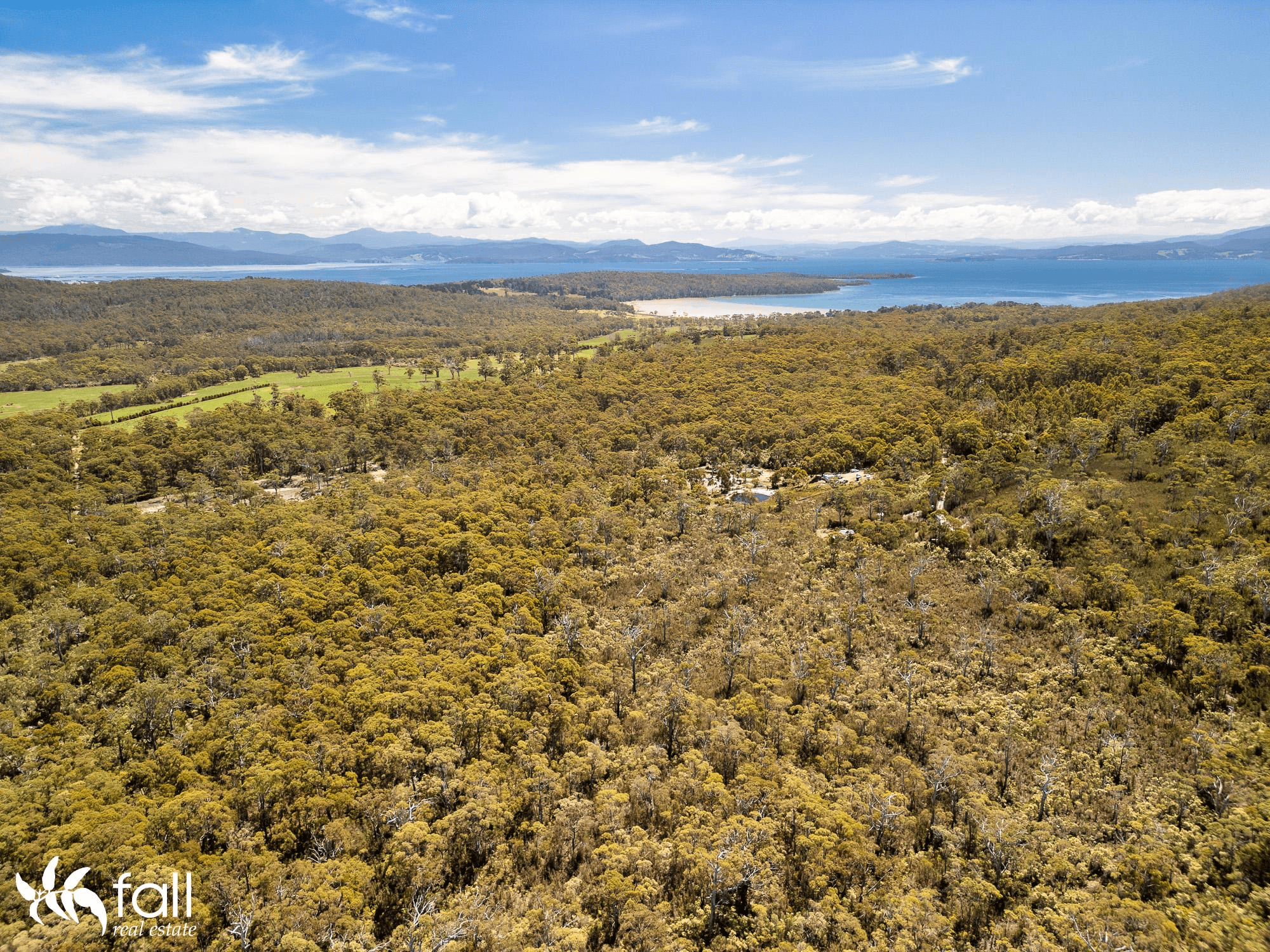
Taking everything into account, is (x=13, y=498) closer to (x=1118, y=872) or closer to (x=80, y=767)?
(x=80, y=767)

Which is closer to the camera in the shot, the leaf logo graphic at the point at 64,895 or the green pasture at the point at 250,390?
the leaf logo graphic at the point at 64,895

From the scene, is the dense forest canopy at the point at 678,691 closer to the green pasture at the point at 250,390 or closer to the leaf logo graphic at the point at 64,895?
the leaf logo graphic at the point at 64,895

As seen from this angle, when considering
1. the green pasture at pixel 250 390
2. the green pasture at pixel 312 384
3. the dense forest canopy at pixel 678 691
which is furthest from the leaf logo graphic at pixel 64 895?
the green pasture at pixel 312 384

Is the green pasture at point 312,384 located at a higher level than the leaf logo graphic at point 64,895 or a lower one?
higher

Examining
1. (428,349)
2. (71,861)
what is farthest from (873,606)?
(428,349)

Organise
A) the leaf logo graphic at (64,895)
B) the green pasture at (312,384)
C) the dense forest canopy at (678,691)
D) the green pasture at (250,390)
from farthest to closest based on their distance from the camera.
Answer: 1. the green pasture at (312,384)
2. the green pasture at (250,390)
3. the dense forest canopy at (678,691)
4. the leaf logo graphic at (64,895)

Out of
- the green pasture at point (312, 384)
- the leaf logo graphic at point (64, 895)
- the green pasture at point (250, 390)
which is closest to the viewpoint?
the leaf logo graphic at point (64, 895)

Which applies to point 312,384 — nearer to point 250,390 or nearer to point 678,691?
point 250,390
